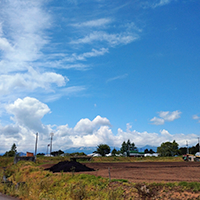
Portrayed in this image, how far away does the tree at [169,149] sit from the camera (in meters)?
144

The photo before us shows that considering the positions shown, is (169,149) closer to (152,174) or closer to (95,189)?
(152,174)

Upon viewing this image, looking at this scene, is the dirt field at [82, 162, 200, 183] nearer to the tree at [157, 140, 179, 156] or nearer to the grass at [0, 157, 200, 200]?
the grass at [0, 157, 200, 200]

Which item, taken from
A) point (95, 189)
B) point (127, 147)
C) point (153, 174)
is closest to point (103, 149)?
point (127, 147)

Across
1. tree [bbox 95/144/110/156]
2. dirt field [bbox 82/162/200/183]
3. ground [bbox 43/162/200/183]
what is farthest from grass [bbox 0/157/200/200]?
tree [bbox 95/144/110/156]

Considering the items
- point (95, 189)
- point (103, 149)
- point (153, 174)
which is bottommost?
point (103, 149)

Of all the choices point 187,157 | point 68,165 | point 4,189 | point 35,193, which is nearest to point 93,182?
point 35,193

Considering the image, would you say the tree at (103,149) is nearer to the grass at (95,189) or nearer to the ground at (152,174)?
the ground at (152,174)

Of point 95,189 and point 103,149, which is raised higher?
point 95,189

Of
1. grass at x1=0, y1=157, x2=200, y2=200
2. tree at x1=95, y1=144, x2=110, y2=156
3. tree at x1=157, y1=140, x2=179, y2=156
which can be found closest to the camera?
grass at x1=0, y1=157, x2=200, y2=200

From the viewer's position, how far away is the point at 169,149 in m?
145

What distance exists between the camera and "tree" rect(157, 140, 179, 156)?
14438 centimetres

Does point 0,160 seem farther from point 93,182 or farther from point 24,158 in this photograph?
point 93,182

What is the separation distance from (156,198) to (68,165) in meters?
19.1

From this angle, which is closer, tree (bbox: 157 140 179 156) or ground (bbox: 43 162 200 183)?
ground (bbox: 43 162 200 183)
